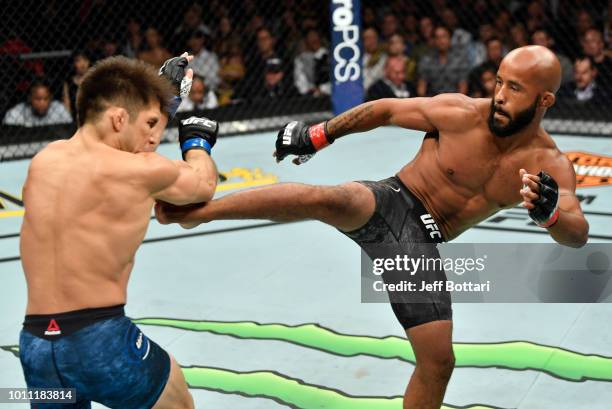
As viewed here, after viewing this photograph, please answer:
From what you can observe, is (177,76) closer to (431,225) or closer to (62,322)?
(62,322)

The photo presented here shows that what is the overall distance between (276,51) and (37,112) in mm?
2478

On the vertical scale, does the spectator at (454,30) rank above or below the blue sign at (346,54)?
above

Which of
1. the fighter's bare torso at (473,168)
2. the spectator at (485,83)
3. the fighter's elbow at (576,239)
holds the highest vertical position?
the spectator at (485,83)

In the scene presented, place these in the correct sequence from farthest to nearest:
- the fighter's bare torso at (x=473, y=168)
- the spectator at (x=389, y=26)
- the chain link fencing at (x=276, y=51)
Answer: the spectator at (x=389, y=26) < the chain link fencing at (x=276, y=51) < the fighter's bare torso at (x=473, y=168)

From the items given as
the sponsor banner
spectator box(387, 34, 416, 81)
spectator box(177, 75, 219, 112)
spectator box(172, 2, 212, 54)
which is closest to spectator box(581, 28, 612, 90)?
the sponsor banner

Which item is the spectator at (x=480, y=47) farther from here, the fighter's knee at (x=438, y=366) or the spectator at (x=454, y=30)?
the fighter's knee at (x=438, y=366)

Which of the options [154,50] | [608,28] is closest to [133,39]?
[154,50]

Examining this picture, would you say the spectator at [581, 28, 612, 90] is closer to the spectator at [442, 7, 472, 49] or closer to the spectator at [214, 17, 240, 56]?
the spectator at [442, 7, 472, 49]

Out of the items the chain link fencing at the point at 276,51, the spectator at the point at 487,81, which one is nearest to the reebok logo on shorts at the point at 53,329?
the chain link fencing at the point at 276,51

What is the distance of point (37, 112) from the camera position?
25.2ft

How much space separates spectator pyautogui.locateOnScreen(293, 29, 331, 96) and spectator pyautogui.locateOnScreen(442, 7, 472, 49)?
1.25m

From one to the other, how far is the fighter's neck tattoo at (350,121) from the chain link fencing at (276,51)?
15.4 feet

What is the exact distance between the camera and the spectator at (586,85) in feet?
26.2

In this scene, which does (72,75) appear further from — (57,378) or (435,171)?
(57,378)
